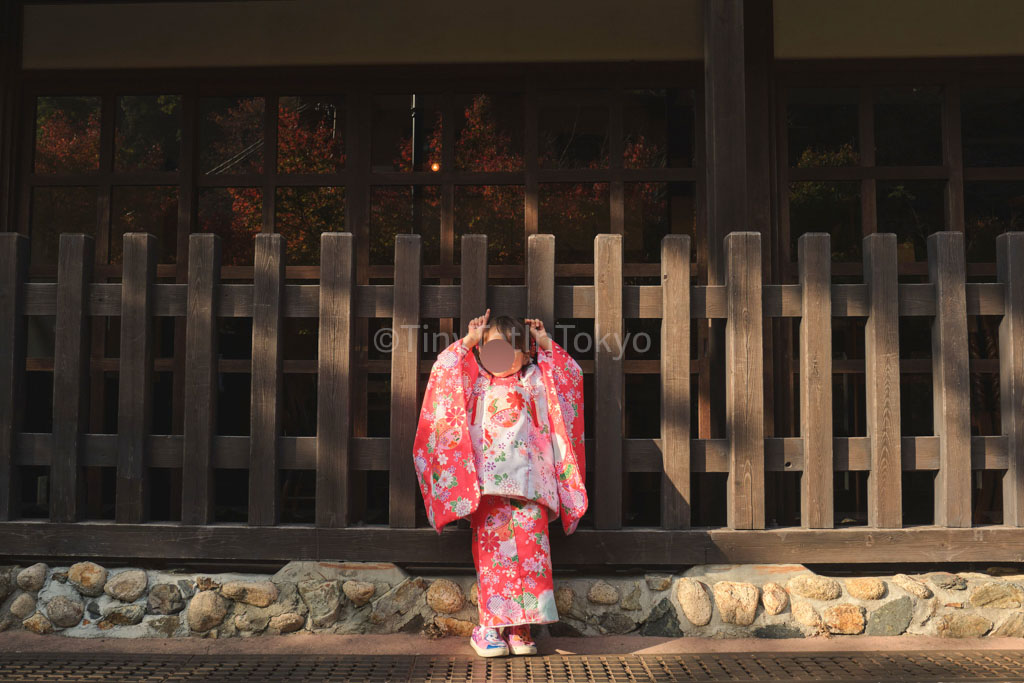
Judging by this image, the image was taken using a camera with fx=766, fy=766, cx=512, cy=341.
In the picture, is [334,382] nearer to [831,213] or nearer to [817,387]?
[817,387]

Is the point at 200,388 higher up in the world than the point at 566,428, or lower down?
higher up

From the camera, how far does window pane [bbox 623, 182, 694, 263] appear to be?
5.00m

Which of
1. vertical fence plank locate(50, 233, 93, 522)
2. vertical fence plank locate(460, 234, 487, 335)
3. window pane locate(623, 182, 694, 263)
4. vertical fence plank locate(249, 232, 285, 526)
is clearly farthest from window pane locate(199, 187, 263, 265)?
window pane locate(623, 182, 694, 263)

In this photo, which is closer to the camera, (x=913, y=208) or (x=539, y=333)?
(x=539, y=333)

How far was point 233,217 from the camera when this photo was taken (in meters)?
5.19

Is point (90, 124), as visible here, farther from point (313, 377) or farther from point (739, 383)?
point (739, 383)

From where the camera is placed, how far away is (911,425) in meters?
5.12

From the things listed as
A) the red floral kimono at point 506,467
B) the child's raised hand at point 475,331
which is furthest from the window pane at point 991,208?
the child's raised hand at point 475,331

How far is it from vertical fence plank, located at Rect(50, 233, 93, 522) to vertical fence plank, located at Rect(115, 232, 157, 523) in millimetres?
196

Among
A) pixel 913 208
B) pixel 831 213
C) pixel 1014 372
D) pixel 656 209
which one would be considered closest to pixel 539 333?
pixel 656 209

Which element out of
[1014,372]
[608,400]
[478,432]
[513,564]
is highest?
[1014,372]

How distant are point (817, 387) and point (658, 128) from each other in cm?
224

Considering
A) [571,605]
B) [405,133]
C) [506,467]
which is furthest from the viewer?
[405,133]

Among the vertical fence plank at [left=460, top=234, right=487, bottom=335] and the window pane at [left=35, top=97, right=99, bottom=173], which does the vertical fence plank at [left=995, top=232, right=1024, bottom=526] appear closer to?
the vertical fence plank at [left=460, top=234, right=487, bottom=335]
